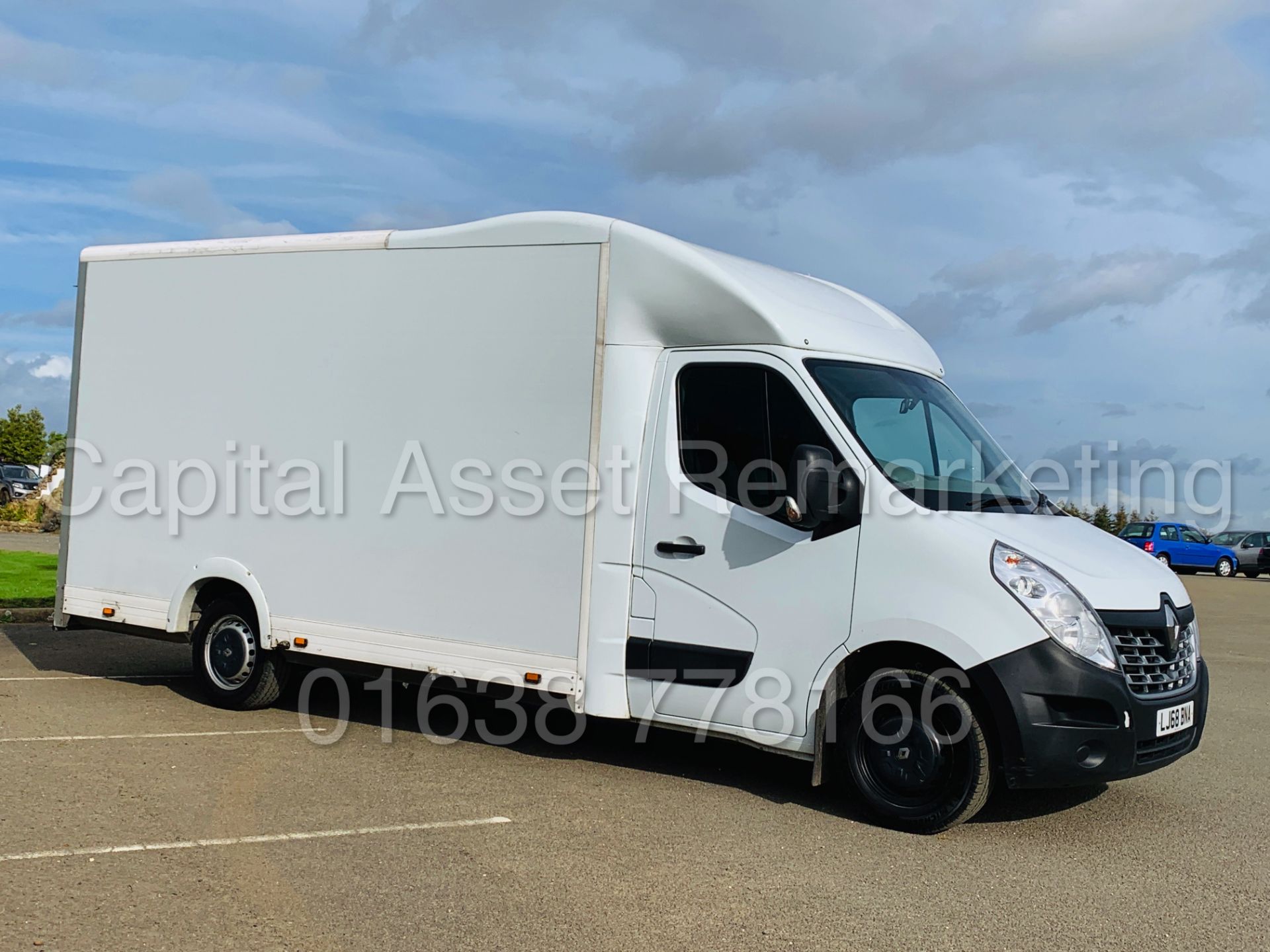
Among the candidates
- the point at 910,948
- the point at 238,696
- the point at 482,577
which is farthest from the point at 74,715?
the point at 910,948

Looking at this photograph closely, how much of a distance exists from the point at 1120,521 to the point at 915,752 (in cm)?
3866

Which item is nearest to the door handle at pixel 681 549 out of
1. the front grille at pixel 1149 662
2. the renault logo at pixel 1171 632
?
the front grille at pixel 1149 662

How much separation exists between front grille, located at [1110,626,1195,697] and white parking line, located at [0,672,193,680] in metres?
7.47

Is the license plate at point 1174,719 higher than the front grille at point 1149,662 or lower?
lower

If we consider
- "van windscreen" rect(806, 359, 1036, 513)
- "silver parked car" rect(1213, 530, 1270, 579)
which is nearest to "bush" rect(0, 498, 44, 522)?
"van windscreen" rect(806, 359, 1036, 513)

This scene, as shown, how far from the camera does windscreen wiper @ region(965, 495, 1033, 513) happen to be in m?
6.37

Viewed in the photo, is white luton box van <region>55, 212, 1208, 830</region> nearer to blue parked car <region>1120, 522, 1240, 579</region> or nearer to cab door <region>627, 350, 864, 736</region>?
cab door <region>627, 350, 864, 736</region>

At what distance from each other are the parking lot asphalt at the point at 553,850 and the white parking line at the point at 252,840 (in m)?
0.02

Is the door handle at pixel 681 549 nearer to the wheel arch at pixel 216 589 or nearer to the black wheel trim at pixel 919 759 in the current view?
the black wheel trim at pixel 919 759

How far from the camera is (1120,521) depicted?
41.8 metres

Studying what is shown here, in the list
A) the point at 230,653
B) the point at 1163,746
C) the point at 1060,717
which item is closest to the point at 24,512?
the point at 230,653

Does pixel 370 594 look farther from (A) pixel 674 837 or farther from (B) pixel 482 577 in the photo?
(A) pixel 674 837

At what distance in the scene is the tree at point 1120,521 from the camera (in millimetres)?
40647

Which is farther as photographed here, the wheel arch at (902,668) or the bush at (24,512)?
the bush at (24,512)
